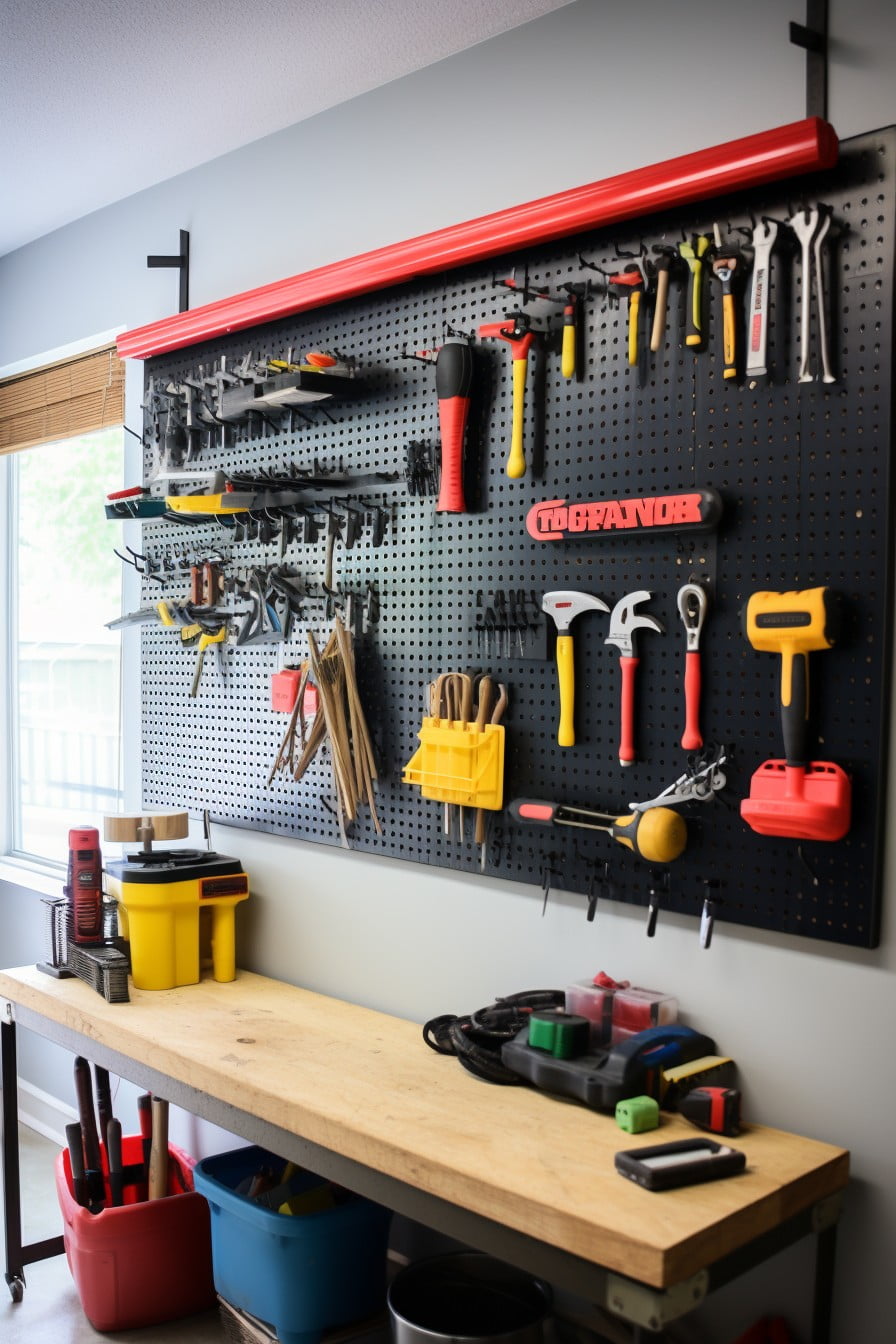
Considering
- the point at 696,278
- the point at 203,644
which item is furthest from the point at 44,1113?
the point at 696,278

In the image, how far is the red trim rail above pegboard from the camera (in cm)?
178

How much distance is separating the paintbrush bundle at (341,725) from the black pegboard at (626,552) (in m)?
0.05

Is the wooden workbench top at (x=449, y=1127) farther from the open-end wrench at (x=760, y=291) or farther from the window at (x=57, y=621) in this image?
the window at (x=57, y=621)

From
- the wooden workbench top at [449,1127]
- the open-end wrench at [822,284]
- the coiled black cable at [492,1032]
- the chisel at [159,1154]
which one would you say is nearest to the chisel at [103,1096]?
the chisel at [159,1154]

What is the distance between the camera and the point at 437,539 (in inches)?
96.3

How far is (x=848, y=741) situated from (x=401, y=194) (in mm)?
1568

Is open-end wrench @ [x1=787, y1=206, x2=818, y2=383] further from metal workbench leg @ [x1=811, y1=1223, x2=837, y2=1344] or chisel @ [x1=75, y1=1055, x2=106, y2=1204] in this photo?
Result: chisel @ [x1=75, y1=1055, x2=106, y2=1204]

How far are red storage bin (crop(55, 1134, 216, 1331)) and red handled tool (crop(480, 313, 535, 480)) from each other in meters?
1.81

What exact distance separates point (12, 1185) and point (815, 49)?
2947 mm

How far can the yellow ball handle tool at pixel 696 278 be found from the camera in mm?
1942

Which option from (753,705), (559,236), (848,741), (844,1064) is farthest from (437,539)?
(844,1064)

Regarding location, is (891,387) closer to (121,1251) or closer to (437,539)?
(437,539)

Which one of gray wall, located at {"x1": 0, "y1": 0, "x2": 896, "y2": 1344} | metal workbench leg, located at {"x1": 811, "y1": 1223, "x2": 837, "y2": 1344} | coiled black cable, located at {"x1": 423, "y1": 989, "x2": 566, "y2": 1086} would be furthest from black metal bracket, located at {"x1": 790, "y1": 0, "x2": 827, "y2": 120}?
metal workbench leg, located at {"x1": 811, "y1": 1223, "x2": 837, "y2": 1344}

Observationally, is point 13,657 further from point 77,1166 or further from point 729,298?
point 729,298
